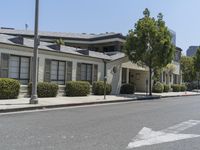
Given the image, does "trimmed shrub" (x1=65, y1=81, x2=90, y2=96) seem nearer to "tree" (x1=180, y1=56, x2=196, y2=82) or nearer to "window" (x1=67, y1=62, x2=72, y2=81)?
"window" (x1=67, y1=62, x2=72, y2=81)

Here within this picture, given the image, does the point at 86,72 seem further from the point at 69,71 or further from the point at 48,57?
the point at 48,57

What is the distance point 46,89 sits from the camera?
934 inches

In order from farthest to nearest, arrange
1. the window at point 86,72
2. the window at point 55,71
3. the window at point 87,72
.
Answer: the window at point 86,72 → the window at point 87,72 → the window at point 55,71

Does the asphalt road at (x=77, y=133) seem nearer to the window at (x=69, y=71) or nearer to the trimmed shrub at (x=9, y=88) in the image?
the trimmed shrub at (x=9, y=88)

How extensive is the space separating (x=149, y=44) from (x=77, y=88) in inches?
383

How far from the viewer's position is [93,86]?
29.3 meters

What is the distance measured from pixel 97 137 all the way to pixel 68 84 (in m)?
16.8

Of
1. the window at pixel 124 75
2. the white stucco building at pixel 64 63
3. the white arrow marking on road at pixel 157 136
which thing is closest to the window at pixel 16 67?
the white stucco building at pixel 64 63

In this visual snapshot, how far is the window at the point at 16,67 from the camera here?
22.2 m

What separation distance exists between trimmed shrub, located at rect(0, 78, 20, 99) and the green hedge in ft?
5.41

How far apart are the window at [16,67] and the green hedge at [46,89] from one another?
99cm

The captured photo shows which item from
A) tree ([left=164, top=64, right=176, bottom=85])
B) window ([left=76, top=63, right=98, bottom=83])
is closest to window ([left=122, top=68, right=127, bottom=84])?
window ([left=76, top=63, right=98, bottom=83])

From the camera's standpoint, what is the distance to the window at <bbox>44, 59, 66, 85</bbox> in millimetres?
25409

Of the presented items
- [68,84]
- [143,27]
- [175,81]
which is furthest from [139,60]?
[175,81]
